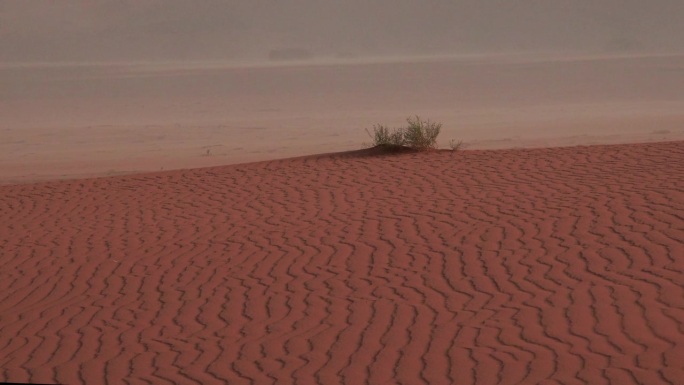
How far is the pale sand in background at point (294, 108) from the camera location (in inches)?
916

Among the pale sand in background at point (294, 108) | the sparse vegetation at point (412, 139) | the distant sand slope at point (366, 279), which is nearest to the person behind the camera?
the distant sand slope at point (366, 279)

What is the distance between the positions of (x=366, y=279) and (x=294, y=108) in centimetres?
2830

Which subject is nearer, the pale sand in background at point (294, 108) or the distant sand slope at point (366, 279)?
the distant sand slope at point (366, 279)

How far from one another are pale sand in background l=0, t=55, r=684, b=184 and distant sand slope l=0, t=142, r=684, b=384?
8183 millimetres

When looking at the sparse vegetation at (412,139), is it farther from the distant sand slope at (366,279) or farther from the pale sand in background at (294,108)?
the pale sand in background at (294,108)

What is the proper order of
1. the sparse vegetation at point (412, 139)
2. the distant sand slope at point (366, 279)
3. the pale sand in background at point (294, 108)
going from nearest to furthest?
the distant sand slope at point (366, 279), the sparse vegetation at point (412, 139), the pale sand in background at point (294, 108)

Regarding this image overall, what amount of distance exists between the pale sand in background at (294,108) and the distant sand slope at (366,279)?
8.18m

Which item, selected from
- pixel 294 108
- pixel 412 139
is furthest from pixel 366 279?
pixel 294 108

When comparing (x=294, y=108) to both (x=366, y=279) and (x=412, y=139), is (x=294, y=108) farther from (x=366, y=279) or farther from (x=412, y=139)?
(x=366, y=279)

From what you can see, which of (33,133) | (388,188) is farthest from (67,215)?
(33,133)

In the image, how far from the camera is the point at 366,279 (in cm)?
855

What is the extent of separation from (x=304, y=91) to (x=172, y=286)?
36.1 meters

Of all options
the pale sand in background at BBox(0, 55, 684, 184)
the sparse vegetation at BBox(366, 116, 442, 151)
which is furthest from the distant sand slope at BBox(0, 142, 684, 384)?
the pale sand in background at BBox(0, 55, 684, 184)

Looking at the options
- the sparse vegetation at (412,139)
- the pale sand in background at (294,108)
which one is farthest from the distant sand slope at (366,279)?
the pale sand in background at (294,108)
